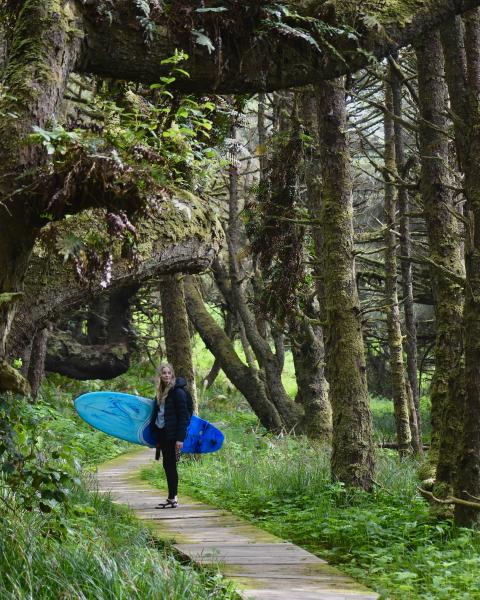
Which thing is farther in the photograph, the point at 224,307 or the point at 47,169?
the point at 224,307

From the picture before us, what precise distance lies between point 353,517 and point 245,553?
1.79m

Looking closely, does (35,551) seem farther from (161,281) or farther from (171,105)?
(161,281)

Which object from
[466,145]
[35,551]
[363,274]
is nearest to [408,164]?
[363,274]

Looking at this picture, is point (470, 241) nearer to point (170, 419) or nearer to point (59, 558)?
point (59, 558)

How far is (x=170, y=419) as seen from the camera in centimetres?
1013

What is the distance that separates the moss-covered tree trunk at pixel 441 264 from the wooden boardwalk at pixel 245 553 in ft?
6.94

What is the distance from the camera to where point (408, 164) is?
1300 cm

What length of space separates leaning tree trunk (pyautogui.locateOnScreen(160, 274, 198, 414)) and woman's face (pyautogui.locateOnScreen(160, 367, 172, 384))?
3998 mm

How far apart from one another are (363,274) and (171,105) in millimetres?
10665

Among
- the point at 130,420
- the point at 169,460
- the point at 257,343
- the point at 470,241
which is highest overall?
the point at 470,241

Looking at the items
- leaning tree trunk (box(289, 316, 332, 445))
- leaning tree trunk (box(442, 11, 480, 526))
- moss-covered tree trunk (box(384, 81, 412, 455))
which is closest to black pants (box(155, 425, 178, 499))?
leaning tree trunk (box(442, 11, 480, 526))

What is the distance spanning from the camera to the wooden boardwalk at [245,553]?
18.3 ft

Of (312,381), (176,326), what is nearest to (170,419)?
(176,326)

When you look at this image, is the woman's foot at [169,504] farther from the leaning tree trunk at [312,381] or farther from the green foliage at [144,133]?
the leaning tree trunk at [312,381]
